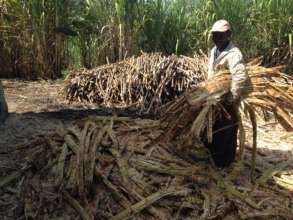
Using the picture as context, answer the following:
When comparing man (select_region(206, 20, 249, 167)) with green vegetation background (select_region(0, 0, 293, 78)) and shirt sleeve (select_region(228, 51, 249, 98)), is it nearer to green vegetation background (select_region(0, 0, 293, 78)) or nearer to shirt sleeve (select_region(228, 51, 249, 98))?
shirt sleeve (select_region(228, 51, 249, 98))

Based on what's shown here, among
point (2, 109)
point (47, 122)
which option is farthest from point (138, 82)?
point (2, 109)

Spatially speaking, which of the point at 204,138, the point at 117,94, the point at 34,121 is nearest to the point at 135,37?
the point at 117,94

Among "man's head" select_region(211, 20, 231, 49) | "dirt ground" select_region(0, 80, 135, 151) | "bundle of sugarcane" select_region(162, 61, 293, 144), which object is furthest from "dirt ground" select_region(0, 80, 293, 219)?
"man's head" select_region(211, 20, 231, 49)

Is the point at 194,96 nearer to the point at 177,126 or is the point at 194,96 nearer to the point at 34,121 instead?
the point at 177,126

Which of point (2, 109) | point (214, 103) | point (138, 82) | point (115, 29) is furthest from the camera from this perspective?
point (115, 29)

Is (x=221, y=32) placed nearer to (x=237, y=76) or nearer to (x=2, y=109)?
(x=237, y=76)

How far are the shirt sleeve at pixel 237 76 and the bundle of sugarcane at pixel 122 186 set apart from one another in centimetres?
72

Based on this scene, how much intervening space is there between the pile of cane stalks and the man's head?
0.26 m

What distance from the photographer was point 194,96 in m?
3.55

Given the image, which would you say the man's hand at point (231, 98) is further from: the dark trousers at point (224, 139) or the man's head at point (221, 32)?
the man's head at point (221, 32)

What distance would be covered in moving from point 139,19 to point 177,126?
4476 millimetres

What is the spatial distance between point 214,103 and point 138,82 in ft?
10.3

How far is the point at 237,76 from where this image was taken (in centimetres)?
348

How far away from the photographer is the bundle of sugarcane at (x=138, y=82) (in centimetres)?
641
